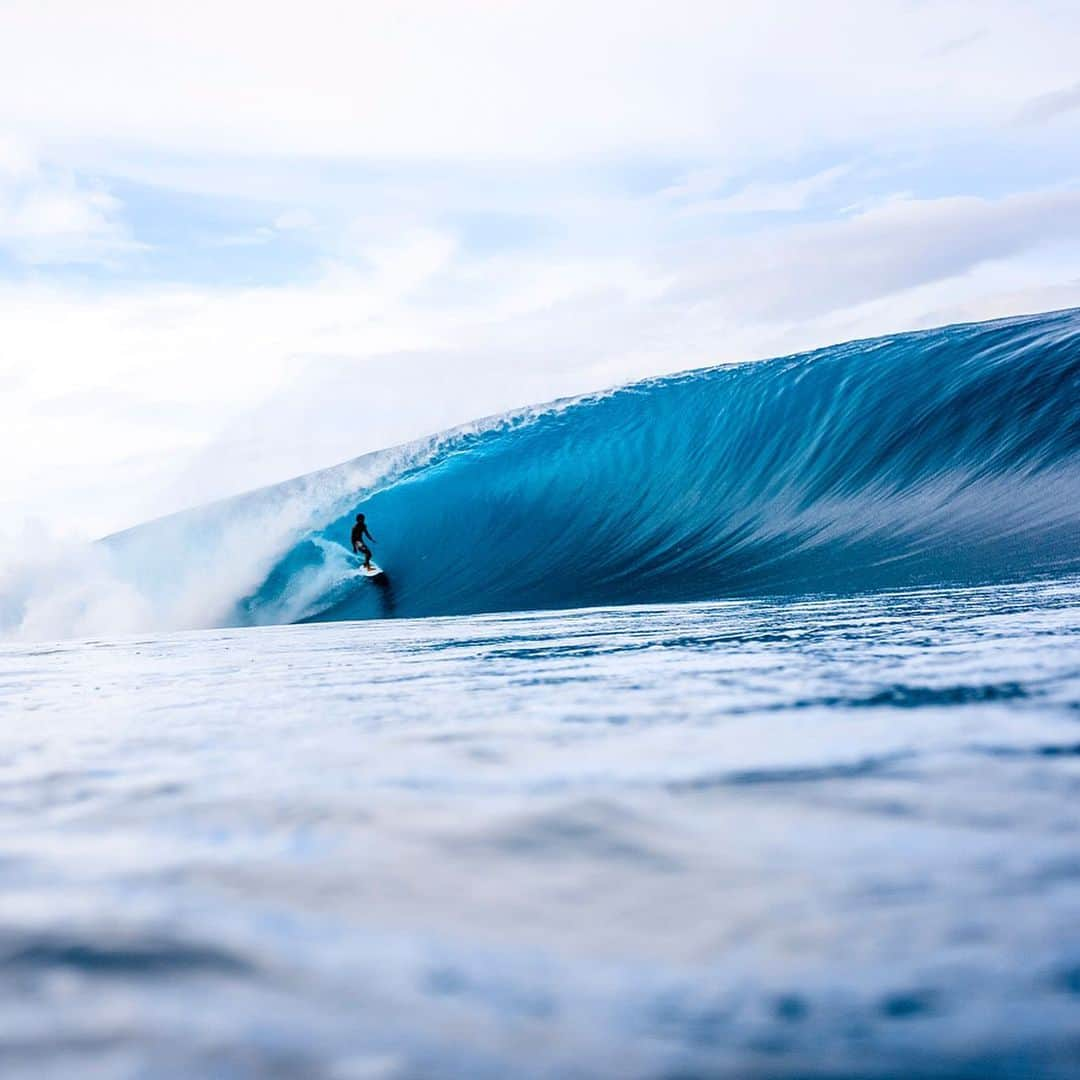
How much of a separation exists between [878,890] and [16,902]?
2.87ft

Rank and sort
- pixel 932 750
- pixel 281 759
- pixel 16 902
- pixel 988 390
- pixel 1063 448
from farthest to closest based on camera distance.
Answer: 1. pixel 988 390
2. pixel 1063 448
3. pixel 281 759
4. pixel 932 750
5. pixel 16 902

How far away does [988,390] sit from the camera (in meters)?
11.4

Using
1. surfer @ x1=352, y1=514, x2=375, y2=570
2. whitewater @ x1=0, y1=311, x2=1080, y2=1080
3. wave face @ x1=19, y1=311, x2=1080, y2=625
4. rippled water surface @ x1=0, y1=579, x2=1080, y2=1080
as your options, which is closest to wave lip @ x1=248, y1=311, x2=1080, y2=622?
wave face @ x1=19, y1=311, x2=1080, y2=625

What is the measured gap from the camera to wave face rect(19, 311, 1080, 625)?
30.9 ft

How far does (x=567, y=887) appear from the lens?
104 cm

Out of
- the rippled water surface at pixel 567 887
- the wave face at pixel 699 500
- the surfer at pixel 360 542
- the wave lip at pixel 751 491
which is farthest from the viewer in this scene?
the surfer at pixel 360 542

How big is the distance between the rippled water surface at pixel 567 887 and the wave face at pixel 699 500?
5.08 metres

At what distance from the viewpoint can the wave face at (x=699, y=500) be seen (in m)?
9.41

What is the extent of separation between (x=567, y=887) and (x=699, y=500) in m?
11.8

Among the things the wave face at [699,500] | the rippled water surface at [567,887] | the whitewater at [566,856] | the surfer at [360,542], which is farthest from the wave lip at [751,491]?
the rippled water surface at [567,887]

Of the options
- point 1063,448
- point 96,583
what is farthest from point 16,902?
point 96,583

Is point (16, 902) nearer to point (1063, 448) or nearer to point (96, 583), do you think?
point (1063, 448)

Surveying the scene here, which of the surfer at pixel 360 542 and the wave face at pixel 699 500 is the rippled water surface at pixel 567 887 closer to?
the wave face at pixel 699 500

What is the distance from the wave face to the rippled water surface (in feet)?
16.7
